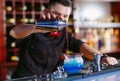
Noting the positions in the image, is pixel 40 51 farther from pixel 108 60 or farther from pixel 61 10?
pixel 108 60

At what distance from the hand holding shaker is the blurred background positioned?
1723 mm

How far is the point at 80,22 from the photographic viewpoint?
4195 millimetres

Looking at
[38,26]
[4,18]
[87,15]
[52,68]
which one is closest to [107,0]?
A: [87,15]

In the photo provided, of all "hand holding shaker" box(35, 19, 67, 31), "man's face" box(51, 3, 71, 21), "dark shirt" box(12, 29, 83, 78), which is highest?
"man's face" box(51, 3, 71, 21)

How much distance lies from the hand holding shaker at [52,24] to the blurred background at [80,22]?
67.8 inches

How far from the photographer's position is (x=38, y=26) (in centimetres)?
159

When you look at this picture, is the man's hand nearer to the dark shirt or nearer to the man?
the man

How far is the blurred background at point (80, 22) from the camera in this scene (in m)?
3.56

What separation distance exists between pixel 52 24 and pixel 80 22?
2724 mm

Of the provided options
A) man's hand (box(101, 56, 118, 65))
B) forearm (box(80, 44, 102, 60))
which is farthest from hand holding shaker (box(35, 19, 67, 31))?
forearm (box(80, 44, 102, 60))

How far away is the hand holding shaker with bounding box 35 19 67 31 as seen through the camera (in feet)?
4.90

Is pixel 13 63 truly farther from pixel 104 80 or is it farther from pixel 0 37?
pixel 104 80

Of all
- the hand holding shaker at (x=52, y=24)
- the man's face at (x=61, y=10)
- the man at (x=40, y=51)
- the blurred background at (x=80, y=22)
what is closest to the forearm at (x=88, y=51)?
the man at (x=40, y=51)

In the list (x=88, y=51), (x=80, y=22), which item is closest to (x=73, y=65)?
(x=88, y=51)
